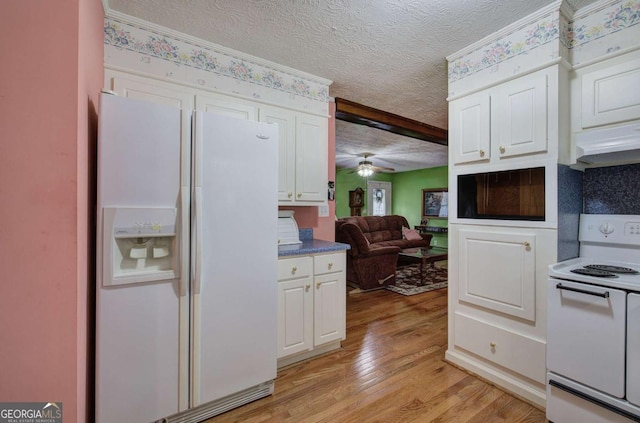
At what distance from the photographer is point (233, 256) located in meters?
1.63

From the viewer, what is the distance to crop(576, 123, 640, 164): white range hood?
145 cm

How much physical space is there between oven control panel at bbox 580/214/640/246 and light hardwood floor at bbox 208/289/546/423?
3.57 feet

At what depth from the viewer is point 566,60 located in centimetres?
170

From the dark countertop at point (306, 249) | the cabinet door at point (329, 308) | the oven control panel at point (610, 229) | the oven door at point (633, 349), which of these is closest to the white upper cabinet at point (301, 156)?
the dark countertop at point (306, 249)

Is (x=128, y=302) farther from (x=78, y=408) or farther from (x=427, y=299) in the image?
(x=427, y=299)

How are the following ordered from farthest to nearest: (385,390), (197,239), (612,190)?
1. (385,390)
2. (612,190)
3. (197,239)

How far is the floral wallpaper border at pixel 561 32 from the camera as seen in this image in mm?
1543

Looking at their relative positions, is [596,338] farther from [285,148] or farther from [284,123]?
[284,123]

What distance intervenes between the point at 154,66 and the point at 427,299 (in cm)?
370

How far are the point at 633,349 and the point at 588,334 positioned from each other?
0.15 metres

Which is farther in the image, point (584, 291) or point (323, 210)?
point (323, 210)

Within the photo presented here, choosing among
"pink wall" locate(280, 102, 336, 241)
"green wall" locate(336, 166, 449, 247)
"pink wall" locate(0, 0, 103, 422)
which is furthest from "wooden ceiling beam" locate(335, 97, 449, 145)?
"green wall" locate(336, 166, 449, 247)

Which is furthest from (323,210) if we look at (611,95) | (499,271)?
(611,95)

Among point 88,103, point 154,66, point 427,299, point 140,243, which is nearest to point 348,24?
point 154,66
